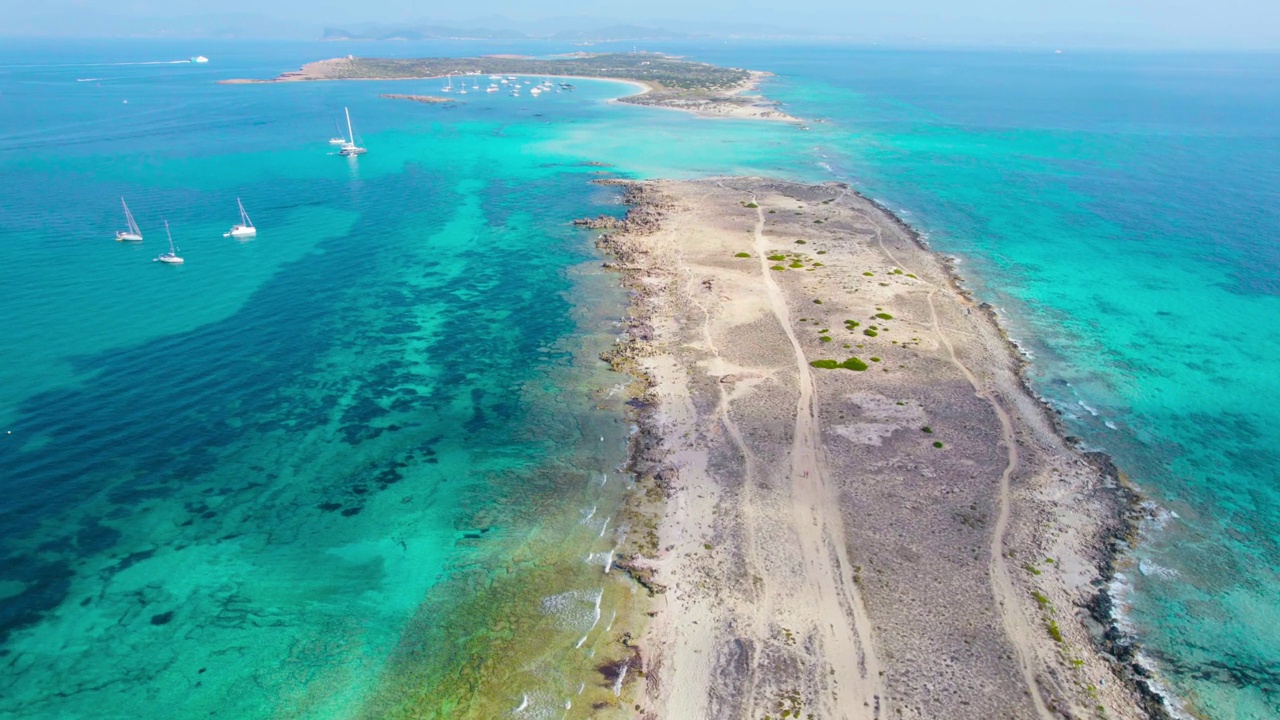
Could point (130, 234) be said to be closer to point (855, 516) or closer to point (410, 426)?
point (410, 426)

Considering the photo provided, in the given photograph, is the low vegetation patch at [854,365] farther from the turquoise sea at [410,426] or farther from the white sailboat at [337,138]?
the white sailboat at [337,138]

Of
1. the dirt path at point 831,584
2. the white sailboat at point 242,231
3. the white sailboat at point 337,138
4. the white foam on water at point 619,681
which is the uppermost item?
the white sailboat at point 337,138

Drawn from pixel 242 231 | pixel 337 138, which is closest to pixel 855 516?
pixel 242 231

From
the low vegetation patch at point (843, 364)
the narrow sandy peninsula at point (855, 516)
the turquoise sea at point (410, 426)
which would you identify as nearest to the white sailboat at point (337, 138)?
the turquoise sea at point (410, 426)

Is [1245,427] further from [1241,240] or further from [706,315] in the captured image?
[1241,240]

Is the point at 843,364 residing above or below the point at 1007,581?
above

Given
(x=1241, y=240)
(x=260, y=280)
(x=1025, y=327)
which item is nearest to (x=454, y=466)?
(x=260, y=280)
